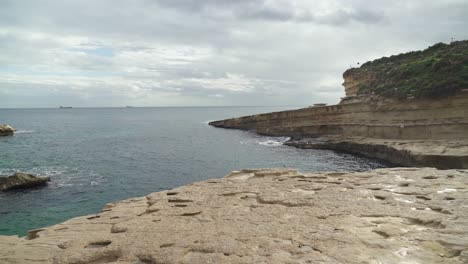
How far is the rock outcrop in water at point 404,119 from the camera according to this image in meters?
33.2

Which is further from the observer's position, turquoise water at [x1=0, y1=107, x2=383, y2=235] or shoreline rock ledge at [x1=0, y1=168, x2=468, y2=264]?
turquoise water at [x1=0, y1=107, x2=383, y2=235]

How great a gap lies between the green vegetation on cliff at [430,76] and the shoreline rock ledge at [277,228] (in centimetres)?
2539

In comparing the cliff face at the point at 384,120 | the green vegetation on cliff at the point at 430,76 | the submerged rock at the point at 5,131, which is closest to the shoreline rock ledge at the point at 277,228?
the cliff face at the point at 384,120

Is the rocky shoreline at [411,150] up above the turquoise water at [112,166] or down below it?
above

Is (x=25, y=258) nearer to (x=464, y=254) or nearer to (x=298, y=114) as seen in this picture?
(x=464, y=254)

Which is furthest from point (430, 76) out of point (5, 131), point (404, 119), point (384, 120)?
point (5, 131)

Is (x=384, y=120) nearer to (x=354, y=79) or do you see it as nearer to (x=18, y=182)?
(x=354, y=79)

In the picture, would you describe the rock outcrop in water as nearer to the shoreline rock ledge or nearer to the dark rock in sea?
the shoreline rock ledge

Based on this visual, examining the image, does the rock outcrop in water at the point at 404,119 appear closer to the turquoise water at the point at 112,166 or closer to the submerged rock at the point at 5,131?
the turquoise water at the point at 112,166

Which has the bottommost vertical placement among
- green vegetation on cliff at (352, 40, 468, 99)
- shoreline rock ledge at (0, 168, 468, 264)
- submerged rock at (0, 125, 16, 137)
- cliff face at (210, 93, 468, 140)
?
submerged rock at (0, 125, 16, 137)

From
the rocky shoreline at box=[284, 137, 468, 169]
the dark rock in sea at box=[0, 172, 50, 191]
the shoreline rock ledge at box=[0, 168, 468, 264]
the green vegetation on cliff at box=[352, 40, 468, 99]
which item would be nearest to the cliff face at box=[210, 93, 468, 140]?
the green vegetation on cliff at box=[352, 40, 468, 99]

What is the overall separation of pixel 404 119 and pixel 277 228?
3652 centimetres

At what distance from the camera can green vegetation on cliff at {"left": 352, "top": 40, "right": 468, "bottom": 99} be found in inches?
1433

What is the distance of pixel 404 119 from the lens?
40.8m
